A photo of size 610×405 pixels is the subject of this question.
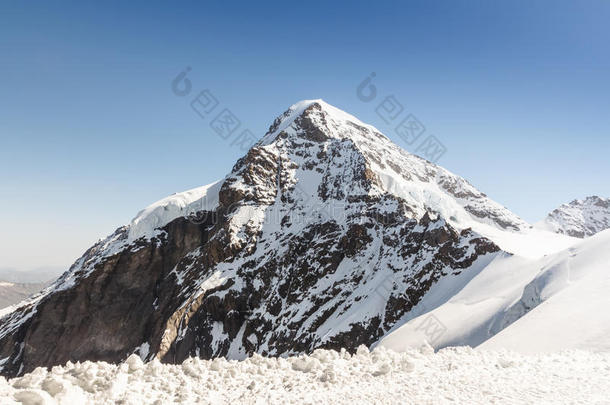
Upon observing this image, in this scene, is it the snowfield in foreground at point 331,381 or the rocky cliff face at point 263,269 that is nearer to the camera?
the snowfield in foreground at point 331,381

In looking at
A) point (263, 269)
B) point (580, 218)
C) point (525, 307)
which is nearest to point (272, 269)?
point (263, 269)

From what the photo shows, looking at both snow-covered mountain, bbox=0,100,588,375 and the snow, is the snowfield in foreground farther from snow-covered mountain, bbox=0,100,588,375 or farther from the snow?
the snow

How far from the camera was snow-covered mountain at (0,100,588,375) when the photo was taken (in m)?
43.9

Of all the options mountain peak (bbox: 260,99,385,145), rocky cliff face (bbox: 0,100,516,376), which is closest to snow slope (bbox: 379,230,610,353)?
rocky cliff face (bbox: 0,100,516,376)

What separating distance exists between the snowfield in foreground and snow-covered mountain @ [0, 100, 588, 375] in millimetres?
29802

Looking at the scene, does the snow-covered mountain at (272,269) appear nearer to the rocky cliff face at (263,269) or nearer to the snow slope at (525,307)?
the rocky cliff face at (263,269)

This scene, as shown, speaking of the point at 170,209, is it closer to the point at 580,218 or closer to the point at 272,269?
the point at 272,269

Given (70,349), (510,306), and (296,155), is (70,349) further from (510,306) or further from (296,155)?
(510,306)

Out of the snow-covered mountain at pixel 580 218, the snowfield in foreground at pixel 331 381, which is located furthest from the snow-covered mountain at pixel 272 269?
the snow-covered mountain at pixel 580 218

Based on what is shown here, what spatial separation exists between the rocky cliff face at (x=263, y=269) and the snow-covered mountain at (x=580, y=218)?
5853 centimetres

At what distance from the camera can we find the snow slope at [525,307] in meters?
15.6

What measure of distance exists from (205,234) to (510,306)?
55.7 m

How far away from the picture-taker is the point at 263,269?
194ft

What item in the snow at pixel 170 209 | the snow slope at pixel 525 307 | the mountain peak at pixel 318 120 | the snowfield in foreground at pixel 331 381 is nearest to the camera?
the snowfield in foreground at pixel 331 381
